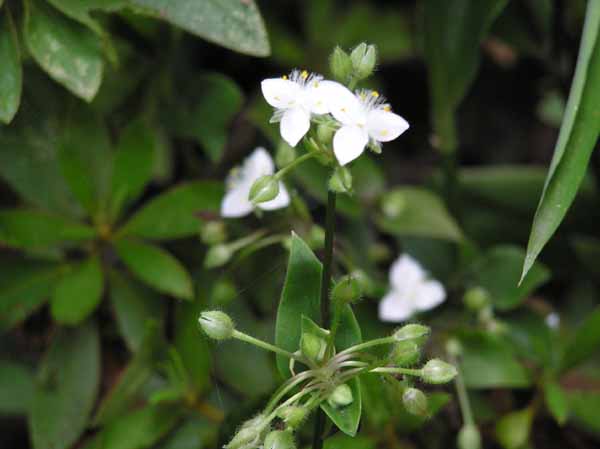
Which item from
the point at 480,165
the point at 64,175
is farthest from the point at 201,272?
the point at 480,165

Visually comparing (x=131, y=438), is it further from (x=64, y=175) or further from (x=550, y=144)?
(x=550, y=144)

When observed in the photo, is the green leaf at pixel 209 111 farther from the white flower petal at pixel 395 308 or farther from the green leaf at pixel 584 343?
the green leaf at pixel 584 343

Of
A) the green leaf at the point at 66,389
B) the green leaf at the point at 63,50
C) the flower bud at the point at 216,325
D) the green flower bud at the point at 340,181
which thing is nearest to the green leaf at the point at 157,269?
the green leaf at the point at 66,389

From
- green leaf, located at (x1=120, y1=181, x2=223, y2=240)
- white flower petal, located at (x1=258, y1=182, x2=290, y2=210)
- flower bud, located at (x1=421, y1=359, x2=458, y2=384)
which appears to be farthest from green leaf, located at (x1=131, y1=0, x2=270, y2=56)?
flower bud, located at (x1=421, y1=359, x2=458, y2=384)

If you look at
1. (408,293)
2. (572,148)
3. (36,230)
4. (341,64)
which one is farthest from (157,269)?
(572,148)

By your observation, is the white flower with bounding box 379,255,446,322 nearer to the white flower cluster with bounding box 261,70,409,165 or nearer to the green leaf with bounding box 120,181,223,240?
the green leaf with bounding box 120,181,223,240
